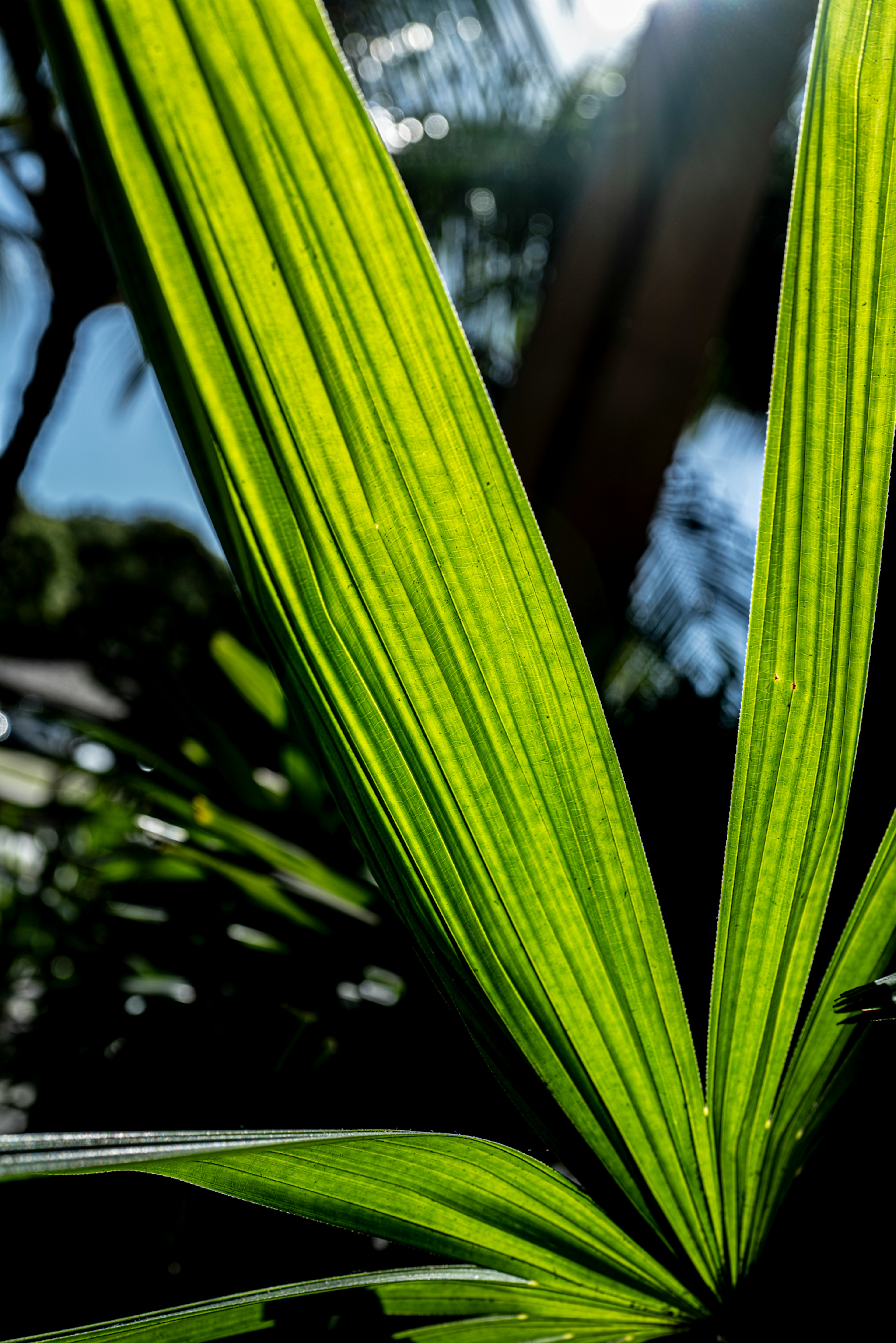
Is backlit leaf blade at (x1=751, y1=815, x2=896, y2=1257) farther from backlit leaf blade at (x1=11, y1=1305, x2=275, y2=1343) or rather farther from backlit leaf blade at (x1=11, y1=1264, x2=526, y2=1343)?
backlit leaf blade at (x1=11, y1=1305, x2=275, y2=1343)

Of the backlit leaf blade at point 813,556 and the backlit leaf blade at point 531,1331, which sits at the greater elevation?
the backlit leaf blade at point 813,556

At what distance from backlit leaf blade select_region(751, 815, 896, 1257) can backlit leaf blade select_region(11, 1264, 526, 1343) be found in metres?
0.15

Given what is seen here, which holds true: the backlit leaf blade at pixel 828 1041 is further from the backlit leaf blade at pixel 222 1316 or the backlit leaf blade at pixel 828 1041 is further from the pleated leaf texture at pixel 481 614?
the backlit leaf blade at pixel 222 1316

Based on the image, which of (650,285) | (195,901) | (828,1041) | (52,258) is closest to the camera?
(828,1041)

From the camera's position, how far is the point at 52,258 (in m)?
2.68

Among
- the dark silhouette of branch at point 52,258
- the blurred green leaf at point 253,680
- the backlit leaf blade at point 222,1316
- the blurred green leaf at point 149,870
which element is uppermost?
the dark silhouette of branch at point 52,258

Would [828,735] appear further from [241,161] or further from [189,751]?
[189,751]

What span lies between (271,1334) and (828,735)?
1.28ft

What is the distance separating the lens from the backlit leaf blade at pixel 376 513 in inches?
8.5

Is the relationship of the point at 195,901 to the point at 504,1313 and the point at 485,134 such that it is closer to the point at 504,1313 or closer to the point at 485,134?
the point at 504,1313

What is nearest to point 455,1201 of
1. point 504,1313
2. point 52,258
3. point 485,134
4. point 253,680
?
point 504,1313

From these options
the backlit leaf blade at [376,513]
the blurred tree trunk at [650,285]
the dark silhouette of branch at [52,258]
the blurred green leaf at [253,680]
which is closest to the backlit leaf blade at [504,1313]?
the backlit leaf blade at [376,513]

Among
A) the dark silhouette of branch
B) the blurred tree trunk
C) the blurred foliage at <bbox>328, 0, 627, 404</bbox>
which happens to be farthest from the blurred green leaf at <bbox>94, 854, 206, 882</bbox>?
the blurred foliage at <bbox>328, 0, 627, 404</bbox>

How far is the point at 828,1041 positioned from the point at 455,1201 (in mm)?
187
